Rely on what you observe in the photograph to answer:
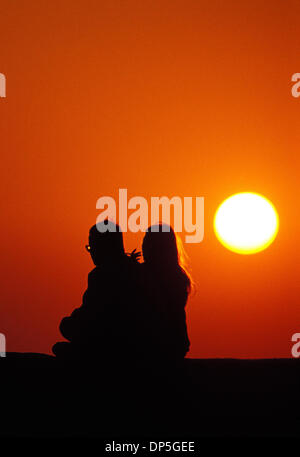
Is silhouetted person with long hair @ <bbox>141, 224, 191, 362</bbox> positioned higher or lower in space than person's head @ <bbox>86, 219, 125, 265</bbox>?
lower

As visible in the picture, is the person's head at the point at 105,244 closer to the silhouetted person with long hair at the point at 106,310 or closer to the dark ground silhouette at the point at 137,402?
the silhouetted person with long hair at the point at 106,310

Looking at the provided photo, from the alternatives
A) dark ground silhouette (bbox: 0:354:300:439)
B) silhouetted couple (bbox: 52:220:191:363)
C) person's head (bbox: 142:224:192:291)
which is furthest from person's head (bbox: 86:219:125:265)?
dark ground silhouette (bbox: 0:354:300:439)

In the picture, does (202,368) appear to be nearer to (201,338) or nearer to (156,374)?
(156,374)

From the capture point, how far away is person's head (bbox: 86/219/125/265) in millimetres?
4320

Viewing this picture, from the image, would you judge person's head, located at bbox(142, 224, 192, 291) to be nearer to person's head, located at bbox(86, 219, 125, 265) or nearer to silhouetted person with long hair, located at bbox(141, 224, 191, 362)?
silhouetted person with long hair, located at bbox(141, 224, 191, 362)

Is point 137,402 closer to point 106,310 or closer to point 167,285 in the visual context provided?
point 106,310

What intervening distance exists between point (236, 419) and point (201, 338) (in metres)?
A: 7.27

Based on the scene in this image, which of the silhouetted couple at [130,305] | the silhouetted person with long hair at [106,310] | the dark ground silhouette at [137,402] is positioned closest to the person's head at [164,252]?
the silhouetted couple at [130,305]

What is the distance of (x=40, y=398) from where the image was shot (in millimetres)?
4316

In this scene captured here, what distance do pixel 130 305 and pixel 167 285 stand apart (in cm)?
32

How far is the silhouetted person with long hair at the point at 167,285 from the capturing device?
14.4 ft

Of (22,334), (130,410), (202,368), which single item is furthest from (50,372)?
(22,334)

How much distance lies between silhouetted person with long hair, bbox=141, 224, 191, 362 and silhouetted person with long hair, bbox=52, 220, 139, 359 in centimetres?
17

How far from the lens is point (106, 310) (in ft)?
14.0
